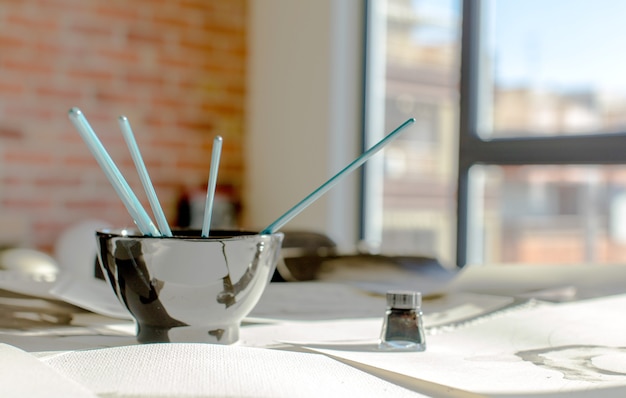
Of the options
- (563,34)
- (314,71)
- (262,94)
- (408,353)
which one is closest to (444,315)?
(408,353)

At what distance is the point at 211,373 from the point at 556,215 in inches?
181

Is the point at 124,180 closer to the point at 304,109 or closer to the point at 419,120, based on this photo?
the point at 304,109

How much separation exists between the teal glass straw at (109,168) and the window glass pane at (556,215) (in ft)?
11.6

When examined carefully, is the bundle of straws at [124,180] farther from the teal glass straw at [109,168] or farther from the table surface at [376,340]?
the table surface at [376,340]

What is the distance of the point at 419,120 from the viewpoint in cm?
441

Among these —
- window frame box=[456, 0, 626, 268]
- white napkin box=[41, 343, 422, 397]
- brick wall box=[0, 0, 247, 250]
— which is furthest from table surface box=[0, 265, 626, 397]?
brick wall box=[0, 0, 247, 250]

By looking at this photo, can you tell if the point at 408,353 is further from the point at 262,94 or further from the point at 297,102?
the point at 262,94

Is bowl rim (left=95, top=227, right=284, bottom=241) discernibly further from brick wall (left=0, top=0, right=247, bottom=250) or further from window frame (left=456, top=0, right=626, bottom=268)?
brick wall (left=0, top=0, right=247, bottom=250)

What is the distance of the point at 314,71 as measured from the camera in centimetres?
317

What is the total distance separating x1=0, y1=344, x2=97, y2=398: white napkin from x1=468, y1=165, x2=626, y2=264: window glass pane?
12.2 feet

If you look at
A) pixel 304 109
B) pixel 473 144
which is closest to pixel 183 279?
pixel 473 144

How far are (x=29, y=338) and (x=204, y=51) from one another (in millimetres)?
2921

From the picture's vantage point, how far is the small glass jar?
648 millimetres

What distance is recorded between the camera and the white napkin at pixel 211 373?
444 mm
